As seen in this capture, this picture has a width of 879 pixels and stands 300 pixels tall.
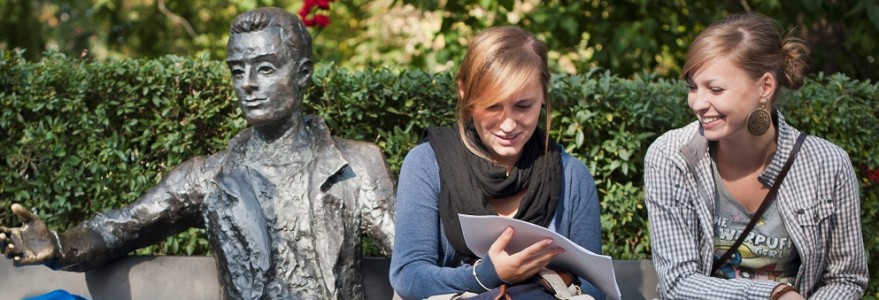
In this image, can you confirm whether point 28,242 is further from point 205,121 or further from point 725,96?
point 725,96

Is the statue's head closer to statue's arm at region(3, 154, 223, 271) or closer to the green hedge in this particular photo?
statue's arm at region(3, 154, 223, 271)

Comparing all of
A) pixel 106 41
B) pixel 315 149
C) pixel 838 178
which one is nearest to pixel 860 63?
pixel 838 178

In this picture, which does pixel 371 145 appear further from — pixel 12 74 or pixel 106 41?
pixel 106 41

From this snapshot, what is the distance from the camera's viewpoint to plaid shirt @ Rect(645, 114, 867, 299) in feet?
12.6

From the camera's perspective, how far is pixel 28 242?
13.9 feet

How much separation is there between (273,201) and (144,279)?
88 cm

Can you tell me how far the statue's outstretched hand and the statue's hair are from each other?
1026 millimetres

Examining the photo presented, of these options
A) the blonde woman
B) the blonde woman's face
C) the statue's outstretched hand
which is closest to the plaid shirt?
the blonde woman

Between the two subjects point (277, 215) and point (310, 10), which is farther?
point (310, 10)

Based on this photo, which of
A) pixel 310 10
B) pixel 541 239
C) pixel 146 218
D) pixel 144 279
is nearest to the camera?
pixel 541 239

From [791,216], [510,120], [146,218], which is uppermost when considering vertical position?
[510,120]

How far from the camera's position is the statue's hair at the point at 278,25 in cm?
442

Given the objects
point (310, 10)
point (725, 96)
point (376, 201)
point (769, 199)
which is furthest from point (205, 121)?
point (769, 199)

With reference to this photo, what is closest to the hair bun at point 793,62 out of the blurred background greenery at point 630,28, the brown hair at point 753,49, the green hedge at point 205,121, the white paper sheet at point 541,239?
the brown hair at point 753,49
